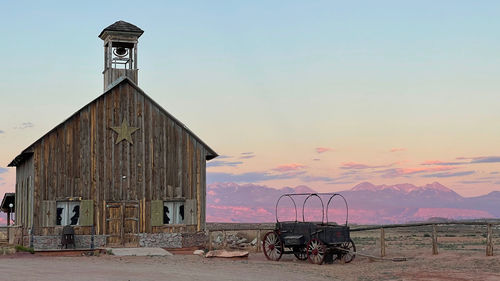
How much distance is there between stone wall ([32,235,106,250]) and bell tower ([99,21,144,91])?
830 centimetres

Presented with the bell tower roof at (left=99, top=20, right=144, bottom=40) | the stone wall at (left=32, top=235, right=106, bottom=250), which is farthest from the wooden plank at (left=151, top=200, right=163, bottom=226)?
the bell tower roof at (left=99, top=20, right=144, bottom=40)

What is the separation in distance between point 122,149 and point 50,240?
18.3 feet

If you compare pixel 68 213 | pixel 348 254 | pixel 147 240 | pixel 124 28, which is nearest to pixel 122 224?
pixel 147 240

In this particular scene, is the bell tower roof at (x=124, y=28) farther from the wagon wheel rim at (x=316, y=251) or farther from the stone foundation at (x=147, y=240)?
the wagon wheel rim at (x=316, y=251)

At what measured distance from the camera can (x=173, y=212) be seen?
33375 millimetres

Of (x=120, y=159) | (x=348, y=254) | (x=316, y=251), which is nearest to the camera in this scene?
(x=316, y=251)

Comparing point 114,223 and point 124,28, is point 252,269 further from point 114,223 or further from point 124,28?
point 124,28

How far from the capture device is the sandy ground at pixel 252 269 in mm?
19469

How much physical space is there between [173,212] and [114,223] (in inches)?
120

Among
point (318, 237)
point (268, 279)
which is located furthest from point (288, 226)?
point (268, 279)

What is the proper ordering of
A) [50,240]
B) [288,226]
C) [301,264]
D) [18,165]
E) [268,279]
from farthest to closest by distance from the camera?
1. [18,165]
2. [50,240]
3. [288,226]
4. [301,264]
5. [268,279]

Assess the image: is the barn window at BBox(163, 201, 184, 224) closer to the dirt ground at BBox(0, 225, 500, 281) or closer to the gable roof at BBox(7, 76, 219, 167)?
the gable roof at BBox(7, 76, 219, 167)

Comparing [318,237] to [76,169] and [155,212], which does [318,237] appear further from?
[76,169]

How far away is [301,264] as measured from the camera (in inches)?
990
